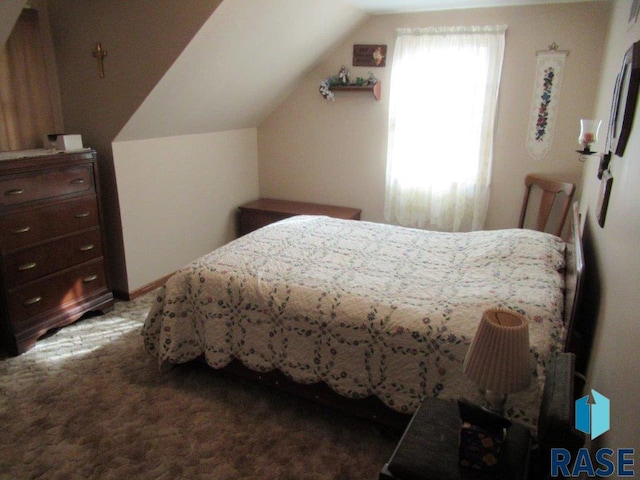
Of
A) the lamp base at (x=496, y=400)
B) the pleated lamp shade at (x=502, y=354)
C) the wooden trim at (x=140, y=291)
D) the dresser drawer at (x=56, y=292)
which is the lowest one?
the wooden trim at (x=140, y=291)

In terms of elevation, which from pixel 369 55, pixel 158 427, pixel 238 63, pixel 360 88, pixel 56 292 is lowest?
pixel 158 427

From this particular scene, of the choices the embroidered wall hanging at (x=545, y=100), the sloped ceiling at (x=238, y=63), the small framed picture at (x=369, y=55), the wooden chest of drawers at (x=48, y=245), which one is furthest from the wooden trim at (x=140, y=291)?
the embroidered wall hanging at (x=545, y=100)

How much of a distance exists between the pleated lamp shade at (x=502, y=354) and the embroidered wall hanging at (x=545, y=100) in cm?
278

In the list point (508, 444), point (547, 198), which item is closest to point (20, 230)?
point (508, 444)

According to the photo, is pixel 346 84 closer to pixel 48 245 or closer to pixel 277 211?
pixel 277 211

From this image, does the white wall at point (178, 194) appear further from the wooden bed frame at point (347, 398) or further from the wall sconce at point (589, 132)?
the wall sconce at point (589, 132)

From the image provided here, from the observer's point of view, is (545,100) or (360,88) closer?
(545,100)

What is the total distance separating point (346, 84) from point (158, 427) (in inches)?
127

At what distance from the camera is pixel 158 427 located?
2.09 meters

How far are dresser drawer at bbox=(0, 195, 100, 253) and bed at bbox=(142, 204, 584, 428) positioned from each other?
3.08 feet

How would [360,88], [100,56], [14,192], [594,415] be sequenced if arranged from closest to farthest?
[594,415], [14,192], [100,56], [360,88]

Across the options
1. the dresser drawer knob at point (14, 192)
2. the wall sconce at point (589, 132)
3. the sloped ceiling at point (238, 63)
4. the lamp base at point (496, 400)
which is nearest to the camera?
the lamp base at point (496, 400)

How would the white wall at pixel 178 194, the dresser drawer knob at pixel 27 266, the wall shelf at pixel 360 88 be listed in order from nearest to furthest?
1. the dresser drawer knob at pixel 27 266
2. the white wall at pixel 178 194
3. the wall shelf at pixel 360 88

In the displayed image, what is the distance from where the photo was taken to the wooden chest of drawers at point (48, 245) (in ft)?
8.31
